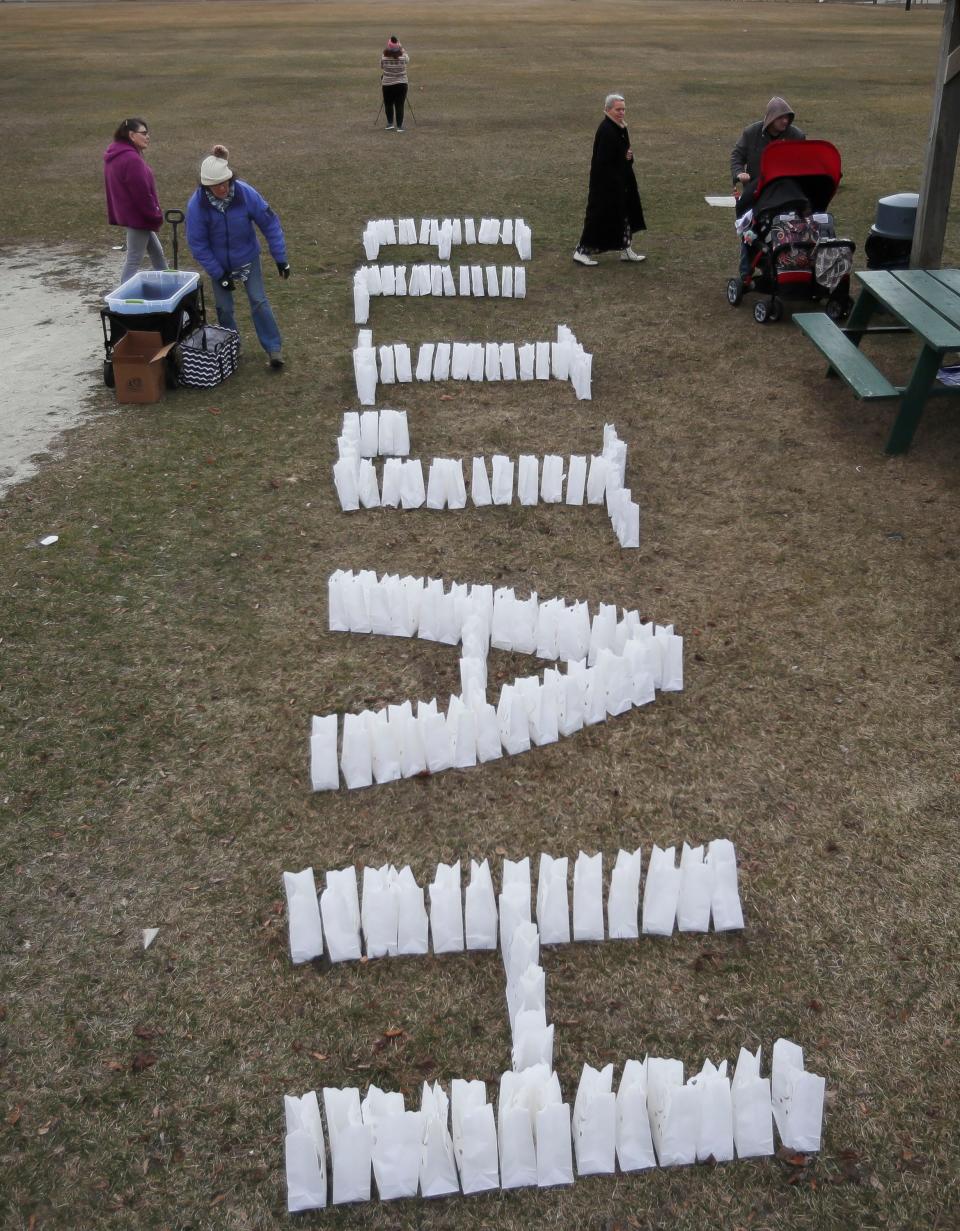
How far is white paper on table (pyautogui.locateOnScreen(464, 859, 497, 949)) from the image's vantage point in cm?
397

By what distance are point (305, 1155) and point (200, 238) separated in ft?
25.1

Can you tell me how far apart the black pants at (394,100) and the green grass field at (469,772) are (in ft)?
36.8

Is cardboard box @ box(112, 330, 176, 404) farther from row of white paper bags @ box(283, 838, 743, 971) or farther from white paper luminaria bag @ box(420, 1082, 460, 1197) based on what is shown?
white paper luminaria bag @ box(420, 1082, 460, 1197)

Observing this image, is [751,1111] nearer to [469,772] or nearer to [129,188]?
[469,772]

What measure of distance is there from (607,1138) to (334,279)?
35.3ft

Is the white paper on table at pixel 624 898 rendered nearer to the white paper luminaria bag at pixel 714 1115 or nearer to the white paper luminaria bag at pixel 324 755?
the white paper luminaria bag at pixel 714 1115

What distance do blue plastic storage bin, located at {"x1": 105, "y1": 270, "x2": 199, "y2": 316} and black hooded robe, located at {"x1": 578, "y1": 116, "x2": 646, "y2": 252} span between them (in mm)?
4702

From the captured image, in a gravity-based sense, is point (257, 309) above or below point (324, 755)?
above

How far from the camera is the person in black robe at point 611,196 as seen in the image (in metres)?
11.4

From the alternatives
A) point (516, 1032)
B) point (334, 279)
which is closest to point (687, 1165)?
point (516, 1032)

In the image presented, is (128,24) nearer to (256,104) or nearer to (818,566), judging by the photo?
(256,104)

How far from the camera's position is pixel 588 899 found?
4.07 metres

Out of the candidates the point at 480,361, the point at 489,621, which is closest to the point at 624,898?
→ the point at 489,621

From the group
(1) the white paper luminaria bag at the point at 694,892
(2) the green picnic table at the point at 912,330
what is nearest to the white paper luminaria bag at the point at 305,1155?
(1) the white paper luminaria bag at the point at 694,892
